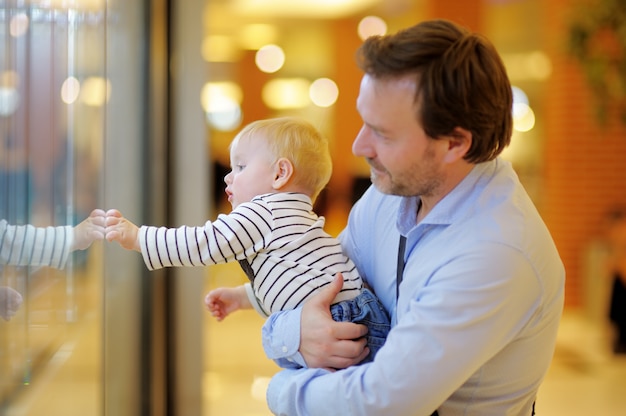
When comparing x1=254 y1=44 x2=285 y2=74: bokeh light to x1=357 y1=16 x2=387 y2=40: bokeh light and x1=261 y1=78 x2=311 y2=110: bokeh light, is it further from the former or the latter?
x1=357 y1=16 x2=387 y2=40: bokeh light

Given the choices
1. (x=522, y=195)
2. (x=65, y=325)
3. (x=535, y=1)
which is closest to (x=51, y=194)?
(x=65, y=325)

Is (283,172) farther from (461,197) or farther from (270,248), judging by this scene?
(461,197)

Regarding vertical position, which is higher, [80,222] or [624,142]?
[624,142]

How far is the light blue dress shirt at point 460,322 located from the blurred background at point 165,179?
2.01 ft

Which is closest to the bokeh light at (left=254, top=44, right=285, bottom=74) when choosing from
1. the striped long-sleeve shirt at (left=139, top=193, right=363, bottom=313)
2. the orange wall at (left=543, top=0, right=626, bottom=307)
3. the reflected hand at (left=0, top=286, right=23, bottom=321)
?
the orange wall at (left=543, top=0, right=626, bottom=307)

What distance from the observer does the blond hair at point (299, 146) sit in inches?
69.3

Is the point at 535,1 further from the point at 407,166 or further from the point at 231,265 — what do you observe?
the point at 407,166

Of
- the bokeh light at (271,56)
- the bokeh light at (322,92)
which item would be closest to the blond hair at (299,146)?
the bokeh light at (322,92)

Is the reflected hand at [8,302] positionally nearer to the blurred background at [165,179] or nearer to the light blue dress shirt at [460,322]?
the blurred background at [165,179]

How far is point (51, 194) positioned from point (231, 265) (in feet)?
23.3

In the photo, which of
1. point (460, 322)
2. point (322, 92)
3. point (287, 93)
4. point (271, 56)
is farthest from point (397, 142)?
point (287, 93)

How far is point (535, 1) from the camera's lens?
8586 millimetres

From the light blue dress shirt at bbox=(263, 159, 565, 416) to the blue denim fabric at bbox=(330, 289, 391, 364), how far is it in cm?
4

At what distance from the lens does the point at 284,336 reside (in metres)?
1.65
